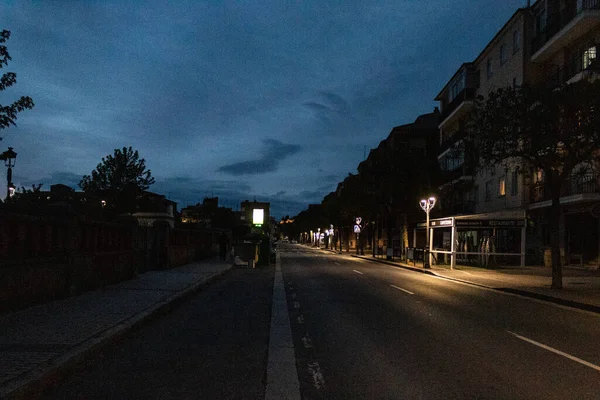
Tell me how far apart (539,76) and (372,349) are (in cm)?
3285

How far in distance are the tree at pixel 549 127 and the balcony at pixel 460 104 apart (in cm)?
2694

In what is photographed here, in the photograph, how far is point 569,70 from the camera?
105 ft

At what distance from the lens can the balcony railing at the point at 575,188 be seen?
29.0 meters

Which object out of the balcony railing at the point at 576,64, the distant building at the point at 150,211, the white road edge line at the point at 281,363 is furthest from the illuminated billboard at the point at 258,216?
the white road edge line at the point at 281,363

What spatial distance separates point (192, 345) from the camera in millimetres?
8555

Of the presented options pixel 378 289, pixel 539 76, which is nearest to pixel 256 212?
pixel 378 289

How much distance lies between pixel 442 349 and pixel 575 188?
2641 centimetres

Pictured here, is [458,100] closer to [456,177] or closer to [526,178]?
[456,177]

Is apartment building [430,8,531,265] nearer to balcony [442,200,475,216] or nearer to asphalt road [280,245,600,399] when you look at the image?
balcony [442,200,475,216]

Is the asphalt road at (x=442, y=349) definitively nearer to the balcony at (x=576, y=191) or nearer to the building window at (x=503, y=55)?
the balcony at (x=576, y=191)

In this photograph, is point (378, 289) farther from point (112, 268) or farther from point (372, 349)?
point (372, 349)

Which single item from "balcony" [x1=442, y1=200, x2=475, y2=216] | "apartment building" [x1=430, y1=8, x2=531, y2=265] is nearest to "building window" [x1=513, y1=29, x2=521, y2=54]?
"apartment building" [x1=430, y1=8, x2=531, y2=265]

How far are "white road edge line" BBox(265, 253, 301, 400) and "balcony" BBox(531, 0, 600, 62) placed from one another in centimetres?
2589

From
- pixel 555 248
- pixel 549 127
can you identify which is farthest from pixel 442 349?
pixel 549 127
